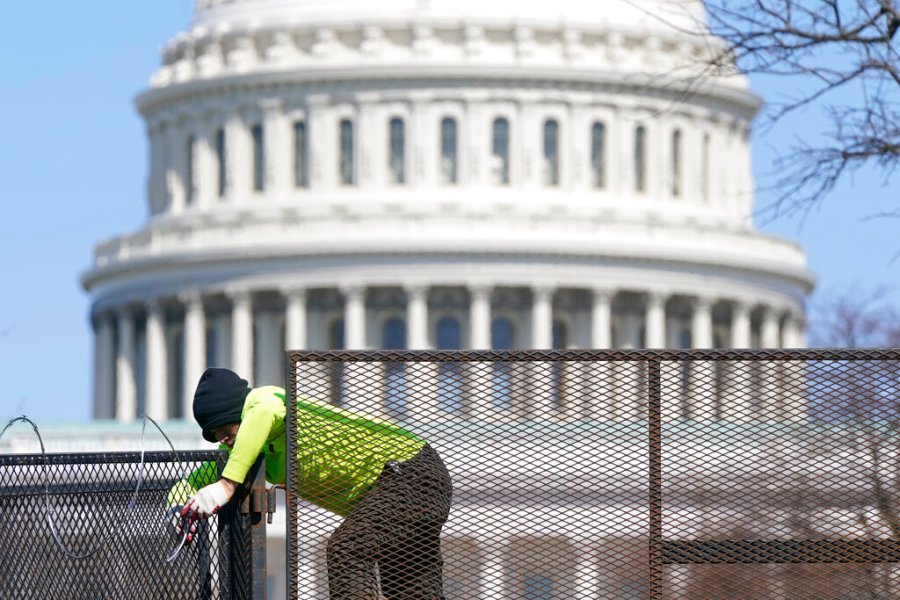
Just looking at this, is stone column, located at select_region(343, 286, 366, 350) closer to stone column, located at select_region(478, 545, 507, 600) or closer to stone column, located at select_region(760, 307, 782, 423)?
stone column, located at select_region(478, 545, 507, 600)

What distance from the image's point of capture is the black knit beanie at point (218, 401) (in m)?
15.2

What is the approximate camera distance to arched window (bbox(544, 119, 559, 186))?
123 m

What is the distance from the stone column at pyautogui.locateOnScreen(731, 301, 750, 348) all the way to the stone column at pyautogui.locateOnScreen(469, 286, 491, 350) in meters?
10.9

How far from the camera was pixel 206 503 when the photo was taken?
14.6 metres

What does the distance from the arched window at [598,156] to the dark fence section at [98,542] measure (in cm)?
10803

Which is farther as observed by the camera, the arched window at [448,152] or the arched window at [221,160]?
the arched window at [221,160]

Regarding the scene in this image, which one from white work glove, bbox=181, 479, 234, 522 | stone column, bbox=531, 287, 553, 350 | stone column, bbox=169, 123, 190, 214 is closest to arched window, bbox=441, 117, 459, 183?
stone column, bbox=531, 287, 553, 350

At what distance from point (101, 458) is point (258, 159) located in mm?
110183

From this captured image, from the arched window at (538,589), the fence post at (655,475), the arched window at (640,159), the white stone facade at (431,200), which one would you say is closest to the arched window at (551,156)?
the white stone facade at (431,200)

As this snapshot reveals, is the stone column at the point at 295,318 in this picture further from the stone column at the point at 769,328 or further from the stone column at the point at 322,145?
the stone column at the point at 769,328

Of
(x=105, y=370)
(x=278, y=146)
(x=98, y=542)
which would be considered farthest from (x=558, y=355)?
(x=105, y=370)

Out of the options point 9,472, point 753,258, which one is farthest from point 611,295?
point 9,472

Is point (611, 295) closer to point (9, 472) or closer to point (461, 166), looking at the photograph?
point (461, 166)

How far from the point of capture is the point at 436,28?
124312mm
